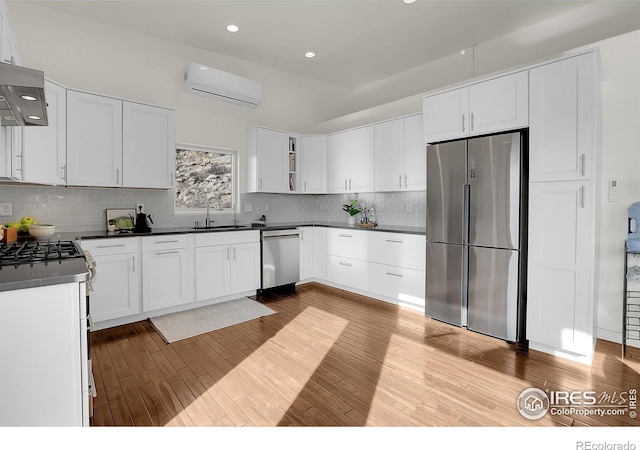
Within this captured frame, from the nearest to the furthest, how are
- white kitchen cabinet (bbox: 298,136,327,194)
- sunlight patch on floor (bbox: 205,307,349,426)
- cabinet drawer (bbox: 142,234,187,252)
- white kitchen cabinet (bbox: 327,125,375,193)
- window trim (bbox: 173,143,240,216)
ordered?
sunlight patch on floor (bbox: 205,307,349,426)
cabinet drawer (bbox: 142,234,187,252)
window trim (bbox: 173,143,240,216)
white kitchen cabinet (bbox: 327,125,375,193)
white kitchen cabinet (bbox: 298,136,327,194)

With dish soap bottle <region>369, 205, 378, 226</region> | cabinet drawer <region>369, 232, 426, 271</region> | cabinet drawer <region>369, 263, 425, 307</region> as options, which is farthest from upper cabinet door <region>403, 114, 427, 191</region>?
cabinet drawer <region>369, 263, 425, 307</region>

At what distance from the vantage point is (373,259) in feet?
13.6

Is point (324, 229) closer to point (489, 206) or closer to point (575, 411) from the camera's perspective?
point (489, 206)

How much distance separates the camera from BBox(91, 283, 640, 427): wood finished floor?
1.89 metres

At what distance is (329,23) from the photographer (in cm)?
357

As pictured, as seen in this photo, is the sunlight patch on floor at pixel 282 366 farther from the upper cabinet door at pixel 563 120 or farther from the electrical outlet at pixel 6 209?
the electrical outlet at pixel 6 209

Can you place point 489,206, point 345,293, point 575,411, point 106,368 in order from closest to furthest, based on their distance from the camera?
point 575,411 < point 106,368 < point 489,206 < point 345,293

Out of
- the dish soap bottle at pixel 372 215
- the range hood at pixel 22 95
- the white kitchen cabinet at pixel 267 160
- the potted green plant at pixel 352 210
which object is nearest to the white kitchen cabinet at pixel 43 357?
the range hood at pixel 22 95

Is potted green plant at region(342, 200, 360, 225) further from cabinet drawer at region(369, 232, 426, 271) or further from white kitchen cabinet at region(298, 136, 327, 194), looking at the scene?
cabinet drawer at region(369, 232, 426, 271)

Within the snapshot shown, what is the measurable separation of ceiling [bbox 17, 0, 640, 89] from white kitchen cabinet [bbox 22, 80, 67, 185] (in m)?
1.08

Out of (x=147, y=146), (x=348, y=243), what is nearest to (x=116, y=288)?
(x=147, y=146)

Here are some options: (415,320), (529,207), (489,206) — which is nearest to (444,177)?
(489,206)

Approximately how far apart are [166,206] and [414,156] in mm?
3084

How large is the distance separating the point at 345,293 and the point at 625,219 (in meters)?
3.01
